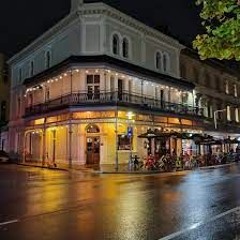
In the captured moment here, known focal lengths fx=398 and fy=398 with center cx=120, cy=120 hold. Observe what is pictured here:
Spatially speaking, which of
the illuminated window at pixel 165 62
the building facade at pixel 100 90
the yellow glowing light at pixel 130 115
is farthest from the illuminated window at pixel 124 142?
the illuminated window at pixel 165 62

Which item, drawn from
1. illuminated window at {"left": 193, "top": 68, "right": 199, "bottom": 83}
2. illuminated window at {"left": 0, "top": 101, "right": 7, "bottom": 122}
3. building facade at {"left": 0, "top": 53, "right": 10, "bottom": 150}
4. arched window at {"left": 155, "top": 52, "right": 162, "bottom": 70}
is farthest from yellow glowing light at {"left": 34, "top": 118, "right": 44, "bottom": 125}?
illuminated window at {"left": 193, "top": 68, "right": 199, "bottom": 83}

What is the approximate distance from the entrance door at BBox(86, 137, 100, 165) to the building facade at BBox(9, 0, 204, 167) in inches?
3.3

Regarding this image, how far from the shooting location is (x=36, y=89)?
4147 cm

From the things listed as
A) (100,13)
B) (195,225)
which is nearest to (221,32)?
(195,225)

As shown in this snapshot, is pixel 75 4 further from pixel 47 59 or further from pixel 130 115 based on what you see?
pixel 130 115

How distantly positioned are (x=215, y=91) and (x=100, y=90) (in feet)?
75.0

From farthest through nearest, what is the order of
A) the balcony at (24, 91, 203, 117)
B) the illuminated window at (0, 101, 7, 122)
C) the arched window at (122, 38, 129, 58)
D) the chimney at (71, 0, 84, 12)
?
the illuminated window at (0, 101, 7, 122) < the arched window at (122, 38, 129, 58) < the chimney at (71, 0, 84, 12) < the balcony at (24, 91, 203, 117)

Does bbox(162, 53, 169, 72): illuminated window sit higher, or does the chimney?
the chimney

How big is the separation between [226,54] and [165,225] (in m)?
3.92

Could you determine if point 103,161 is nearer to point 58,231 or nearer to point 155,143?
point 155,143

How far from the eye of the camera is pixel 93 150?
3362 cm

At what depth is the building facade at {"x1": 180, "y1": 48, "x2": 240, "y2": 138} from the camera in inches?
1843

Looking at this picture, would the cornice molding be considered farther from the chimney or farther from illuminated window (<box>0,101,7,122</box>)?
illuminated window (<box>0,101,7,122</box>)

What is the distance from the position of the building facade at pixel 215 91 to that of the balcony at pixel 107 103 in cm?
698
